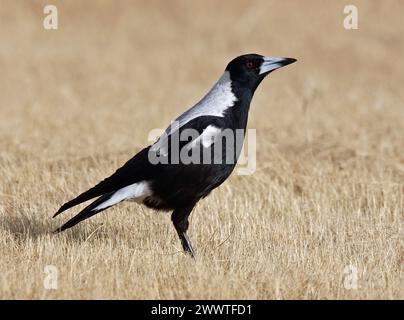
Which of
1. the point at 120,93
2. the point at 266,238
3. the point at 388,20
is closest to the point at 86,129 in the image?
the point at 120,93

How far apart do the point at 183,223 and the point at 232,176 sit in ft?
6.67

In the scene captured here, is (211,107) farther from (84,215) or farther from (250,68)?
(84,215)

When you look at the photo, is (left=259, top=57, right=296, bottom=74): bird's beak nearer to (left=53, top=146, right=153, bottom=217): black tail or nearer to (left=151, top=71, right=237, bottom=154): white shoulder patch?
(left=151, top=71, right=237, bottom=154): white shoulder patch

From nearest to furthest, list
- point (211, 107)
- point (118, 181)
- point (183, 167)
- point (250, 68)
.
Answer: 1. point (183, 167)
2. point (118, 181)
3. point (211, 107)
4. point (250, 68)

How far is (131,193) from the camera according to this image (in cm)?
571

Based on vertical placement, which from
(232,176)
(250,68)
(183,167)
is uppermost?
(250,68)

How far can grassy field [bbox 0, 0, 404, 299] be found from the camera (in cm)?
525

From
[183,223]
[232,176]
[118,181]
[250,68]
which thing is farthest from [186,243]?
[232,176]

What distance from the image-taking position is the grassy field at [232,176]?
17.2ft

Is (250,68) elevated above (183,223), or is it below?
above

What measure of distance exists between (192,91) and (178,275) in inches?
359

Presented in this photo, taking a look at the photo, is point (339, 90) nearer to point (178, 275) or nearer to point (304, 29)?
point (304, 29)

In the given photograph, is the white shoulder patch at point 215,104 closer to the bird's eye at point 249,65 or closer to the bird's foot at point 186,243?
the bird's eye at point 249,65

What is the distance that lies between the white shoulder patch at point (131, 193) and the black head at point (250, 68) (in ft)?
3.42
